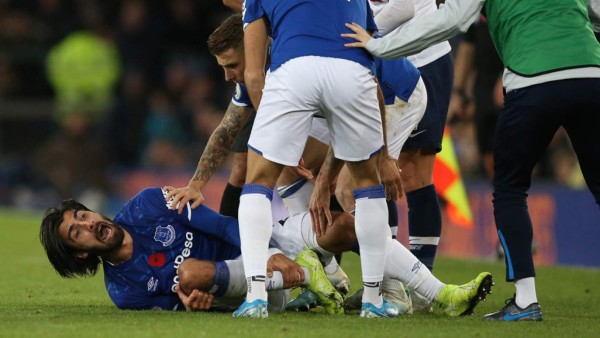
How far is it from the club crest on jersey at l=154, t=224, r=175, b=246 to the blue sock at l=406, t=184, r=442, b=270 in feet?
5.18

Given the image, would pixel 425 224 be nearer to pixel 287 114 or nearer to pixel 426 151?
pixel 426 151

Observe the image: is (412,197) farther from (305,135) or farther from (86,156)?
(86,156)

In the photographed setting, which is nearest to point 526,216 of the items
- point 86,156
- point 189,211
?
point 189,211

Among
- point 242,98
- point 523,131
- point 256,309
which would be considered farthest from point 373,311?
point 242,98

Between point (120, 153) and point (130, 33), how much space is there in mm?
1887

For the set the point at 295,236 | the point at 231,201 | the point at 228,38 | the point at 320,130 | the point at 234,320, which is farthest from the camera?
the point at 231,201

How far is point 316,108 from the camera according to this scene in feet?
19.1

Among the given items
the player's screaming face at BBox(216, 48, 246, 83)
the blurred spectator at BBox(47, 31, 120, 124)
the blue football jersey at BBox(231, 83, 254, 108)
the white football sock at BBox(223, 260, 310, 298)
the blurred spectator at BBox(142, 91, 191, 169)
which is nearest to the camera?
the white football sock at BBox(223, 260, 310, 298)

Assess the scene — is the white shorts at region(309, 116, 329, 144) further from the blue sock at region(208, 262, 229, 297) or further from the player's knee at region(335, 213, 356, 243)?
the blue sock at region(208, 262, 229, 297)

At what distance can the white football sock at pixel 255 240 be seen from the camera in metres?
5.73

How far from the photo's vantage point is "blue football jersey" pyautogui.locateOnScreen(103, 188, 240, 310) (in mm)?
6270

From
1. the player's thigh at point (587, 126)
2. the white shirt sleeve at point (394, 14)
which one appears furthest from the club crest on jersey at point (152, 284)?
the player's thigh at point (587, 126)

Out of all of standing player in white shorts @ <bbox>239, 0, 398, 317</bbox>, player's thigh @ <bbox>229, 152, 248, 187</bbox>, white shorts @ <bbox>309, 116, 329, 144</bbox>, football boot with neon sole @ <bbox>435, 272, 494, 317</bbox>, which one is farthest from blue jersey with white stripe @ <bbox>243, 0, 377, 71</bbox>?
player's thigh @ <bbox>229, 152, 248, 187</bbox>

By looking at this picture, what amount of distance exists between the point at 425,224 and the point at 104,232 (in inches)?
78.9
